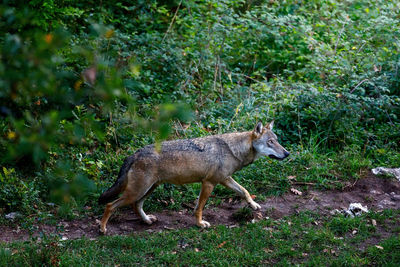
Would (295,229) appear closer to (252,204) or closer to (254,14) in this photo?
(252,204)

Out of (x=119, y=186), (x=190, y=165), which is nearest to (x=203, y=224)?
(x=190, y=165)

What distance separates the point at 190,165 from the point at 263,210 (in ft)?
5.47

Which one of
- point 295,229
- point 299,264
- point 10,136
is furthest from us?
point 295,229

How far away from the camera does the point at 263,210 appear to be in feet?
26.2

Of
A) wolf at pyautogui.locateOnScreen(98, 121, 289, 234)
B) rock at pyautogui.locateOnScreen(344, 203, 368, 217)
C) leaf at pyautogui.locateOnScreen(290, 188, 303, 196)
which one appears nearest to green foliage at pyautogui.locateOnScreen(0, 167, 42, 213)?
wolf at pyautogui.locateOnScreen(98, 121, 289, 234)

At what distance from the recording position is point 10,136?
2857 millimetres

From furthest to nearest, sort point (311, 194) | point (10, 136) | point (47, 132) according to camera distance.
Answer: point (311, 194), point (10, 136), point (47, 132)

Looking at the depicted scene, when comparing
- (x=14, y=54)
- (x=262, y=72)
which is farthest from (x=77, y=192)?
(x=262, y=72)

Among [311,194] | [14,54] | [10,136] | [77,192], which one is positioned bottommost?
[311,194]

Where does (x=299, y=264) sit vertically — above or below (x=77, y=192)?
below

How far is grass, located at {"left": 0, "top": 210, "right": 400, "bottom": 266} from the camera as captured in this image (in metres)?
6.20

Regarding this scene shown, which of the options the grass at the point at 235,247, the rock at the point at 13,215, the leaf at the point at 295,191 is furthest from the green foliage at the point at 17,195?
the leaf at the point at 295,191

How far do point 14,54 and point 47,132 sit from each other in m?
0.55

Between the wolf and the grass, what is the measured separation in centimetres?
59
